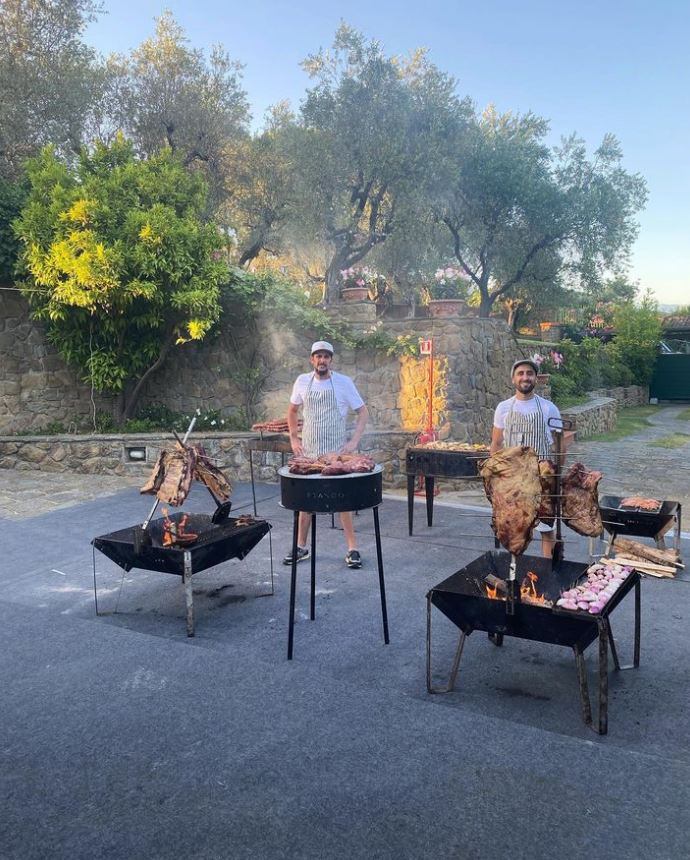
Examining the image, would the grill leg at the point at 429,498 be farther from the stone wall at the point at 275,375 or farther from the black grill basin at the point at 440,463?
the stone wall at the point at 275,375

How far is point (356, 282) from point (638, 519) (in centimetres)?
1593

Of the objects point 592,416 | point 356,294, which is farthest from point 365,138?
point 592,416

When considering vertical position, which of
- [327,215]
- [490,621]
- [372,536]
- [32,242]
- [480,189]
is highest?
[480,189]

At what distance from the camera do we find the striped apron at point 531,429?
513 cm

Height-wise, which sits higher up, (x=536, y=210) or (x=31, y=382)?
(x=536, y=210)

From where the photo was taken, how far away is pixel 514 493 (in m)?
3.56

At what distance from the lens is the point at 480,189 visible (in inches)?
858

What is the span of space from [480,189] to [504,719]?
69.3ft

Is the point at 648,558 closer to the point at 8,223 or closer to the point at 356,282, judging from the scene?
the point at 8,223

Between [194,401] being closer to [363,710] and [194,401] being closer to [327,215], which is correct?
[327,215]

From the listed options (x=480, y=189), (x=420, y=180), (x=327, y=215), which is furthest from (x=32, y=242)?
(x=480, y=189)

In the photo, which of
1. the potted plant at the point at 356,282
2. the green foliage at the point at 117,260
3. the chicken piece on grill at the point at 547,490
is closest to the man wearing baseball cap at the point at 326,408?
the chicken piece on grill at the point at 547,490

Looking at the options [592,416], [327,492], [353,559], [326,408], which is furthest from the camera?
[592,416]

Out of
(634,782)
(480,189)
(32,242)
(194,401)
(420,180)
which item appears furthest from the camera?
(480,189)
